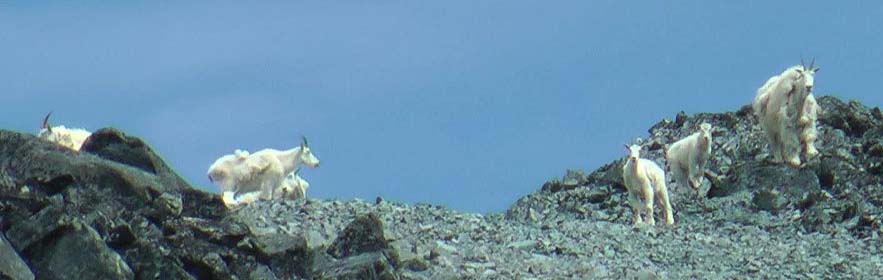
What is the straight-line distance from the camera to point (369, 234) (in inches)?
1011

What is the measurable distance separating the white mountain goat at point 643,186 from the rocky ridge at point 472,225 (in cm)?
52

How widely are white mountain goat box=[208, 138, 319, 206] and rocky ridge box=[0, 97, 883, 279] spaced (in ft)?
12.3

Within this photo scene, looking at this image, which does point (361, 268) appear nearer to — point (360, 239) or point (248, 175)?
point (360, 239)

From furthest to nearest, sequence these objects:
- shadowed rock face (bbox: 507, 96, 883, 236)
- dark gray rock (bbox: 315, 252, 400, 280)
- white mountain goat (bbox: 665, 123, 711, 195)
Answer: white mountain goat (bbox: 665, 123, 711, 195) < shadowed rock face (bbox: 507, 96, 883, 236) < dark gray rock (bbox: 315, 252, 400, 280)

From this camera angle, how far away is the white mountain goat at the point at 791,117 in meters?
41.2

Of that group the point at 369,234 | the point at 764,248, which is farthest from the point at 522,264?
the point at 764,248

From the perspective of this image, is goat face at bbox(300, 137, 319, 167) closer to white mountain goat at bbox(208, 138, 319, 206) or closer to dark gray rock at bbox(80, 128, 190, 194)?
white mountain goat at bbox(208, 138, 319, 206)

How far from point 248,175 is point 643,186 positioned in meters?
6.89

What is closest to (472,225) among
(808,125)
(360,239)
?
(360,239)

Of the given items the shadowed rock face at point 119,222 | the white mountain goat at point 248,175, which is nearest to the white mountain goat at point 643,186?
the white mountain goat at point 248,175

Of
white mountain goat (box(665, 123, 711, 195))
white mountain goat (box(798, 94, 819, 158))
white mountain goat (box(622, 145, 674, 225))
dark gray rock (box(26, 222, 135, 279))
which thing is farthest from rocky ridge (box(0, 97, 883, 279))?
white mountain goat (box(622, 145, 674, 225))

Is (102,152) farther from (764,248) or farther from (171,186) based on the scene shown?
(764,248)

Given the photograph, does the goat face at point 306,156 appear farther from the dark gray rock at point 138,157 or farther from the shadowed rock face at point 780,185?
the dark gray rock at point 138,157

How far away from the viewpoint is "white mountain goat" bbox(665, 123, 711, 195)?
40438 millimetres
